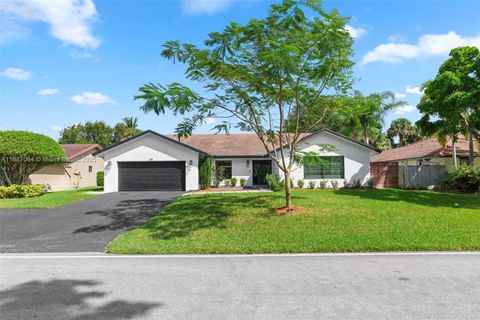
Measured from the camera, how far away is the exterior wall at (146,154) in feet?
71.7

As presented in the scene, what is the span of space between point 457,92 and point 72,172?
31.5 metres

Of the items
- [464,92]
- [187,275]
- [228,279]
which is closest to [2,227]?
[187,275]

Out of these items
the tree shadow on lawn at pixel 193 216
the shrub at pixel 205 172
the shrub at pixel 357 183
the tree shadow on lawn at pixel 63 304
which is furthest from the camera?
the shrub at pixel 205 172

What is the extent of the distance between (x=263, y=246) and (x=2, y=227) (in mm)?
9686

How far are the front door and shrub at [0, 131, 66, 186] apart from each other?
14.9m

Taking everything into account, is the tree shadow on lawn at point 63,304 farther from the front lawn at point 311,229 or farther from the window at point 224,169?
the window at point 224,169

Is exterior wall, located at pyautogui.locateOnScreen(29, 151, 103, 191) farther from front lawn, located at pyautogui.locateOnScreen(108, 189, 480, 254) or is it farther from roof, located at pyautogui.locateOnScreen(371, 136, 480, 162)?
roof, located at pyautogui.locateOnScreen(371, 136, 480, 162)

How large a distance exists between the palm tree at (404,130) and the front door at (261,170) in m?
28.4

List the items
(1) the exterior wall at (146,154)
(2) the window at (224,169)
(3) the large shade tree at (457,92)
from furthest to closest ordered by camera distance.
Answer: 1. (2) the window at (224,169)
2. (1) the exterior wall at (146,154)
3. (3) the large shade tree at (457,92)

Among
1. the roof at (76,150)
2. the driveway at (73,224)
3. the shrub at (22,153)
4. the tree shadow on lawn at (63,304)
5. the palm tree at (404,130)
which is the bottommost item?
the tree shadow on lawn at (63,304)

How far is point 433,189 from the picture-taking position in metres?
20.8

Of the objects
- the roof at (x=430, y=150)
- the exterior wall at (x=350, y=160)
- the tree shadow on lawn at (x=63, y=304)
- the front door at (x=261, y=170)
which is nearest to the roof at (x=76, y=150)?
the front door at (x=261, y=170)

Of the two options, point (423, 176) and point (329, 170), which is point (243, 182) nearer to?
point (329, 170)

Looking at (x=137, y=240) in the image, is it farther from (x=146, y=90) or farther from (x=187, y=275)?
(x=146, y=90)
